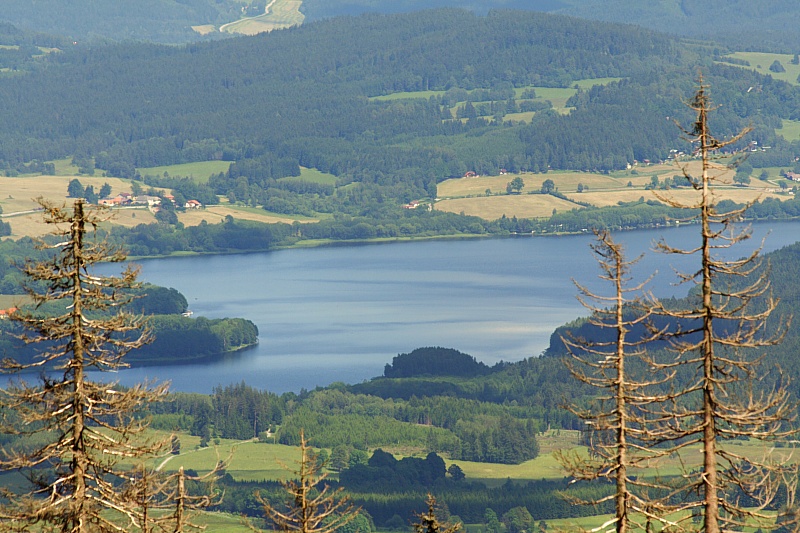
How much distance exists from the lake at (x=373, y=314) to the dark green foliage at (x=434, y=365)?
2517 millimetres

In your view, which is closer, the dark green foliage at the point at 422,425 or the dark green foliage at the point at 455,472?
the dark green foliage at the point at 455,472

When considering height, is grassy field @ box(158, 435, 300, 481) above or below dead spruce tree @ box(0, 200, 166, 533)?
below

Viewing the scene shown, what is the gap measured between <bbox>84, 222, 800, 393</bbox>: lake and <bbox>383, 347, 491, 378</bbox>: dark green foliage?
252 cm

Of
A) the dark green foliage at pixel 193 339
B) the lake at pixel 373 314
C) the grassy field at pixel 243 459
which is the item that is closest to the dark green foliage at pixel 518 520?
the grassy field at pixel 243 459

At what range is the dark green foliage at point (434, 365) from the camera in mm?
123812

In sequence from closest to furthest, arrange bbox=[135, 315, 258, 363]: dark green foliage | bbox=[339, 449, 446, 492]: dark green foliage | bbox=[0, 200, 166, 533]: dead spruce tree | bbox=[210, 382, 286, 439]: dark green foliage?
1. bbox=[0, 200, 166, 533]: dead spruce tree
2. bbox=[339, 449, 446, 492]: dark green foliage
3. bbox=[210, 382, 286, 439]: dark green foliage
4. bbox=[135, 315, 258, 363]: dark green foliage

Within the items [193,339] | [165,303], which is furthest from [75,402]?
[165,303]

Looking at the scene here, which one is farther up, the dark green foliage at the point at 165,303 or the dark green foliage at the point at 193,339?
the dark green foliage at the point at 165,303

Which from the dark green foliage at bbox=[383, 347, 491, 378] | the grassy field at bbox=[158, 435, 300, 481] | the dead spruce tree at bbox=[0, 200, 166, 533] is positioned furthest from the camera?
the dark green foliage at bbox=[383, 347, 491, 378]

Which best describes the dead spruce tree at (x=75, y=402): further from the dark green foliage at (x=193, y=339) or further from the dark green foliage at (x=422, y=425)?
the dark green foliage at (x=193, y=339)

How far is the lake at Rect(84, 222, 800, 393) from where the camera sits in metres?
133

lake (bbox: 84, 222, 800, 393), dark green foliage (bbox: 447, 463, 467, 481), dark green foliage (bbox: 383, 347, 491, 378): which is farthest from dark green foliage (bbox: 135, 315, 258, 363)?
dark green foliage (bbox: 447, 463, 467, 481)

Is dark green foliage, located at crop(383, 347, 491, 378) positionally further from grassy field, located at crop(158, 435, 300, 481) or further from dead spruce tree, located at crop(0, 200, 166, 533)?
dead spruce tree, located at crop(0, 200, 166, 533)

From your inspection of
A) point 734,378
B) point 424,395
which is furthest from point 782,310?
point 734,378
